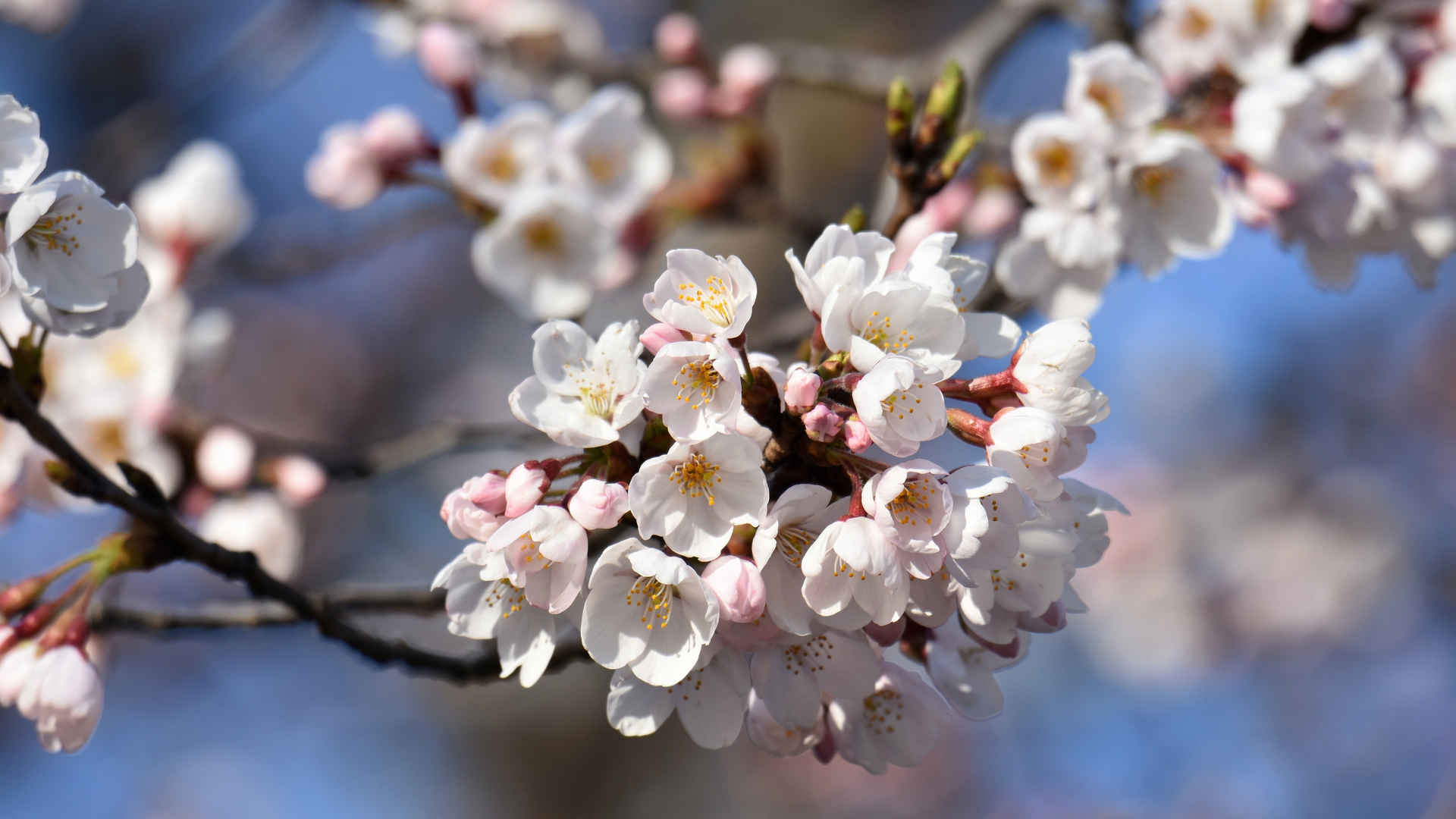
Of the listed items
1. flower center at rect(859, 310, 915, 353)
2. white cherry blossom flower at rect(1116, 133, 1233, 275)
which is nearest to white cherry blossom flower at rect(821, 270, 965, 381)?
flower center at rect(859, 310, 915, 353)

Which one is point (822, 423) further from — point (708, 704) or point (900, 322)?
point (708, 704)

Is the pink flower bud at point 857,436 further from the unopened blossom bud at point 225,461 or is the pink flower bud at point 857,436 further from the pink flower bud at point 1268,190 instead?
the unopened blossom bud at point 225,461

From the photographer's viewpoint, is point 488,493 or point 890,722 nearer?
point 488,493

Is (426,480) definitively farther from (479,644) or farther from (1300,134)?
(1300,134)

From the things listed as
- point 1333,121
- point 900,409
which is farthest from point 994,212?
point 900,409

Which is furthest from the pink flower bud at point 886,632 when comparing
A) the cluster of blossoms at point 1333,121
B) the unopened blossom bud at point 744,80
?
the unopened blossom bud at point 744,80

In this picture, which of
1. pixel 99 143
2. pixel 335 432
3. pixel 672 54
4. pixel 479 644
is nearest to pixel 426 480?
pixel 335 432

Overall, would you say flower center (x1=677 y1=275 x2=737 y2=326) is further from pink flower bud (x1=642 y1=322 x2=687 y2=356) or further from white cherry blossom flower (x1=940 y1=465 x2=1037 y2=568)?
white cherry blossom flower (x1=940 y1=465 x2=1037 y2=568)
